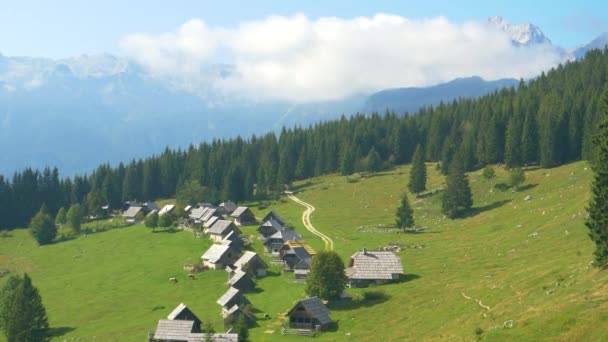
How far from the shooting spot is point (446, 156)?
168 m

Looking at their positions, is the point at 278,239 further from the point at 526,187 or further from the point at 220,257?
the point at 526,187

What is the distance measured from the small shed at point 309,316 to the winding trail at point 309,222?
3163 cm

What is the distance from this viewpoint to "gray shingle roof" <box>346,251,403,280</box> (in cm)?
8319

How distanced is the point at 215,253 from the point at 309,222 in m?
35.4

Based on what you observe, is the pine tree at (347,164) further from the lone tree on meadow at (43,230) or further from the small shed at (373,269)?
the small shed at (373,269)

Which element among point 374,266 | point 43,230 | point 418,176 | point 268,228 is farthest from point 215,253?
point 43,230

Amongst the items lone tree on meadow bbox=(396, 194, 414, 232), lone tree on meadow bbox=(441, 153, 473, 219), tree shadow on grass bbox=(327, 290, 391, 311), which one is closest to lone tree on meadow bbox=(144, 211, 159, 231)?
lone tree on meadow bbox=(396, 194, 414, 232)

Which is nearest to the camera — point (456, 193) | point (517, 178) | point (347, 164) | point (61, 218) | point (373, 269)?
point (373, 269)

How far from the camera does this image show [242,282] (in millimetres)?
89250

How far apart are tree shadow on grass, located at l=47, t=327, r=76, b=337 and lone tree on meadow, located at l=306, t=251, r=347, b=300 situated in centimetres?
3259

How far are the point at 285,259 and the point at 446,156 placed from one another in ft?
271

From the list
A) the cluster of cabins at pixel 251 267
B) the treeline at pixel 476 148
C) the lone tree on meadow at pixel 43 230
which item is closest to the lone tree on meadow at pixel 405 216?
the cluster of cabins at pixel 251 267

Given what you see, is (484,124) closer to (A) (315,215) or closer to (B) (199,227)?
(A) (315,215)

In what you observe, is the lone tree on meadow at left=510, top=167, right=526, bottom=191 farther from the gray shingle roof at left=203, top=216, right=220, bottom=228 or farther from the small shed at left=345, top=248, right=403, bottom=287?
the gray shingle roof at left=203, top=216, right=220, bottom=228
